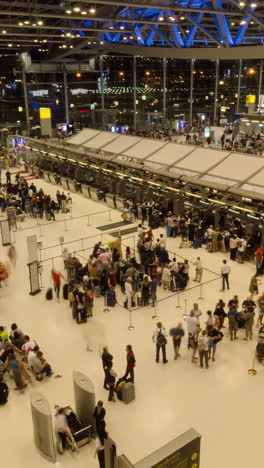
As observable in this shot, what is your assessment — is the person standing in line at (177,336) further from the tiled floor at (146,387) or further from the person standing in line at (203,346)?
the person standing in line at (203,346)

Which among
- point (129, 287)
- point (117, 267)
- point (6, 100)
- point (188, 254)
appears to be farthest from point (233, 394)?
point (6, 100)

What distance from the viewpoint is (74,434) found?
26.6ft

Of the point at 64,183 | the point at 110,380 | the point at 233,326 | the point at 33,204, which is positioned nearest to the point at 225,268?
the point at 233,326

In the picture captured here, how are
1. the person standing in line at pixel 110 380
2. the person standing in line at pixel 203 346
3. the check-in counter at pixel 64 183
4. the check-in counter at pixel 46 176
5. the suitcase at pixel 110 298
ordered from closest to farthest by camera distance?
the person standing in line at pixel 110 380 → the person standing in line at pixel 203 346 → the suitcase at pixel 110 298 → the check-in counter at pixel 64 183 → the check-in counter at pixel 46 176

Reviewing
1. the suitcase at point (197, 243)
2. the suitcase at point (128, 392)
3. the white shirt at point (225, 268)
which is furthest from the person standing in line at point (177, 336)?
the suitcase at point (197, 243)

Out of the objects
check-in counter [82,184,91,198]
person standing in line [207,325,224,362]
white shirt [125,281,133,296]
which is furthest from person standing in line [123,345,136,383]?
check-in counter [82,184,91,198]

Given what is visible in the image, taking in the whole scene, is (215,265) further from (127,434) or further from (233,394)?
(127,434)

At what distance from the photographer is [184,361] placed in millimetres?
10609

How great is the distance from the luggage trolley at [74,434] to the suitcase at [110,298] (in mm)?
5037

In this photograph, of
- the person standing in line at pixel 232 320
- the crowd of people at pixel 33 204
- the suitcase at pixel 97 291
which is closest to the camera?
the person standing in line at pixel 232 320

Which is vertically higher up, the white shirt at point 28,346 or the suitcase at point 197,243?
the white shirt at point 28,346

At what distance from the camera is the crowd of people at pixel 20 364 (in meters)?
9.43

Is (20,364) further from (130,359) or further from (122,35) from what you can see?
(122,35)

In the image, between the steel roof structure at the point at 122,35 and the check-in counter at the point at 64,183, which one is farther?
the steel roof structure at the point at 122,35
